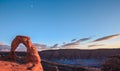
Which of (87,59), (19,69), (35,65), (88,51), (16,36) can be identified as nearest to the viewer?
(19,69)

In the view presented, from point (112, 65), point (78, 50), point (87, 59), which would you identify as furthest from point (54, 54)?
point (112, 65)

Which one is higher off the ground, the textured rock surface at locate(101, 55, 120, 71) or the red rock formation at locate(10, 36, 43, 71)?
the red rock formation at locate(10, 36, 43, 71)

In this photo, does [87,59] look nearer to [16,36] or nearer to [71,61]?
[71,61]

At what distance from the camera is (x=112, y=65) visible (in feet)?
127

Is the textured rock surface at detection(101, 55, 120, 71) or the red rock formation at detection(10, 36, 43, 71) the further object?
the textured rock surface at detection(101, 55, 120, 71)

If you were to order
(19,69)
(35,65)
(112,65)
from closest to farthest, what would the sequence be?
(19,69) < (35,65) < (112,65)

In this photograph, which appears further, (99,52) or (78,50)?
(78,50)

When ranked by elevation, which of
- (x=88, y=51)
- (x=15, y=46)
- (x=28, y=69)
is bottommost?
(x=28, y=69)

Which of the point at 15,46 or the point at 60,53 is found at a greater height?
the point at 60,53

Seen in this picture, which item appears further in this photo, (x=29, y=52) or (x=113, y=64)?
(x=113, y=64)

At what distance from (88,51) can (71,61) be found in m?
15.3

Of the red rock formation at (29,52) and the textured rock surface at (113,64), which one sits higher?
the red rock formation at (29,52)

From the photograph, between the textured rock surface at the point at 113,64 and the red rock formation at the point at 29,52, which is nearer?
the red rock formation at the point at 29,52

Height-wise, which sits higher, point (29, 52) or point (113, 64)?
point (29, 52)
